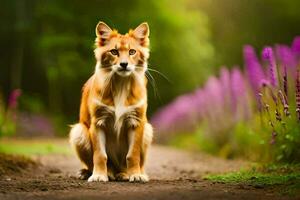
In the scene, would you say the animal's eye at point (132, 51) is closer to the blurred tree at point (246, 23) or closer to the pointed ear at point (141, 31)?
the pointed ear at point (141, 31)

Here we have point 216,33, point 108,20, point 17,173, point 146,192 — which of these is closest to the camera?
point 146,192

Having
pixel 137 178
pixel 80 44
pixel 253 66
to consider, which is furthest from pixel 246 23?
pixel 137 178

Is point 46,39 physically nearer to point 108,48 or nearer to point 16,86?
point 16,86

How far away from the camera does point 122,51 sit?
6.82m

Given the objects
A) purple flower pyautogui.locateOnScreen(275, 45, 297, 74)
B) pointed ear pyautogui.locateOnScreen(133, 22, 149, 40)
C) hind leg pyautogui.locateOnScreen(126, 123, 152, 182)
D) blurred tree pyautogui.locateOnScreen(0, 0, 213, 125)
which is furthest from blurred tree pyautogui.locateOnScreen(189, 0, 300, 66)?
hind leg pyautogui.locateOnScreen(126, 123, 152, 182)

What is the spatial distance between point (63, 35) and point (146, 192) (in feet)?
48.6

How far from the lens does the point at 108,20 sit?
62.7ft

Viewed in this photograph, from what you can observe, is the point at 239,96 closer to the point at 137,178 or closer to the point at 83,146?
the point at 83,146

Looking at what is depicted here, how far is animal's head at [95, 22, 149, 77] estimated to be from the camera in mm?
6801

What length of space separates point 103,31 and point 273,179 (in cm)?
236

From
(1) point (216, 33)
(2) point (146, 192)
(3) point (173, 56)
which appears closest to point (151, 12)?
(3) point (173, 56)

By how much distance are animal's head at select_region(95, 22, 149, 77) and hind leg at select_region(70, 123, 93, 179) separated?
2.54ft

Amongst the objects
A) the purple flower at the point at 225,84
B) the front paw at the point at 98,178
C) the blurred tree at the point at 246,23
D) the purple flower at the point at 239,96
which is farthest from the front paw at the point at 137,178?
the blurred tree at the point at 246,23

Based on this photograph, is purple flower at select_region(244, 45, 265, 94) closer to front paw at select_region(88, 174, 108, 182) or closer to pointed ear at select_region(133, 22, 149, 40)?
pointed ear at select_region(133, 22, 149, 40)
